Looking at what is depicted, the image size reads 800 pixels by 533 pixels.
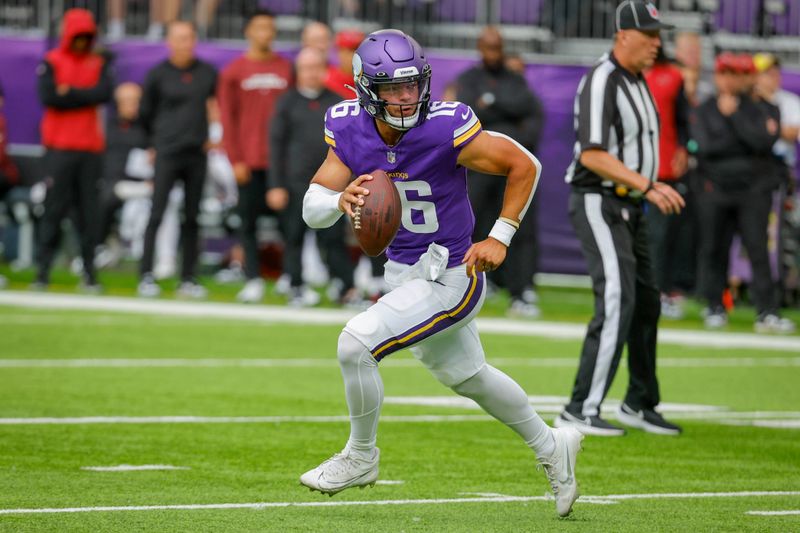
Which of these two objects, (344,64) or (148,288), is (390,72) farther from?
(148,288)

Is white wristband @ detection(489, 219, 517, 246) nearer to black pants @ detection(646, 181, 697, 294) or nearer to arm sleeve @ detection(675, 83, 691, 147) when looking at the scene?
arm sleeve @ detection(675, 83, 691, 147)

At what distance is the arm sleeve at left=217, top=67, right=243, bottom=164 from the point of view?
1508cm

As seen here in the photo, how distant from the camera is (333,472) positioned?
5820 mm

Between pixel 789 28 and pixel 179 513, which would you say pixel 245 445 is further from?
pixel 789 28

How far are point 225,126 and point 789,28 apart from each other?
720 centimetres

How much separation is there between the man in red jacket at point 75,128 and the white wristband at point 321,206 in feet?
31.2

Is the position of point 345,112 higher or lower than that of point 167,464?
higher

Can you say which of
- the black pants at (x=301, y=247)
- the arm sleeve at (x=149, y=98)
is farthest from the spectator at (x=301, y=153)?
the arm sleeve at (x=149, y=98)

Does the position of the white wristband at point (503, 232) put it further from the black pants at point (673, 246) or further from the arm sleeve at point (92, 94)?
the arm sleeve at point (92, 94)

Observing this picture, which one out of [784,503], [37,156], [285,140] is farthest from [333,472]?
[37,156]

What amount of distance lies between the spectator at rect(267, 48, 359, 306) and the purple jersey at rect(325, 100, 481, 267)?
8053 mm

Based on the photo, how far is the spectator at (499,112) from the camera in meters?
14.5

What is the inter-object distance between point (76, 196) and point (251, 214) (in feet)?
5.90

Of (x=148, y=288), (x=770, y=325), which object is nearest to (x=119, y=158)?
(x=148, y=288)
